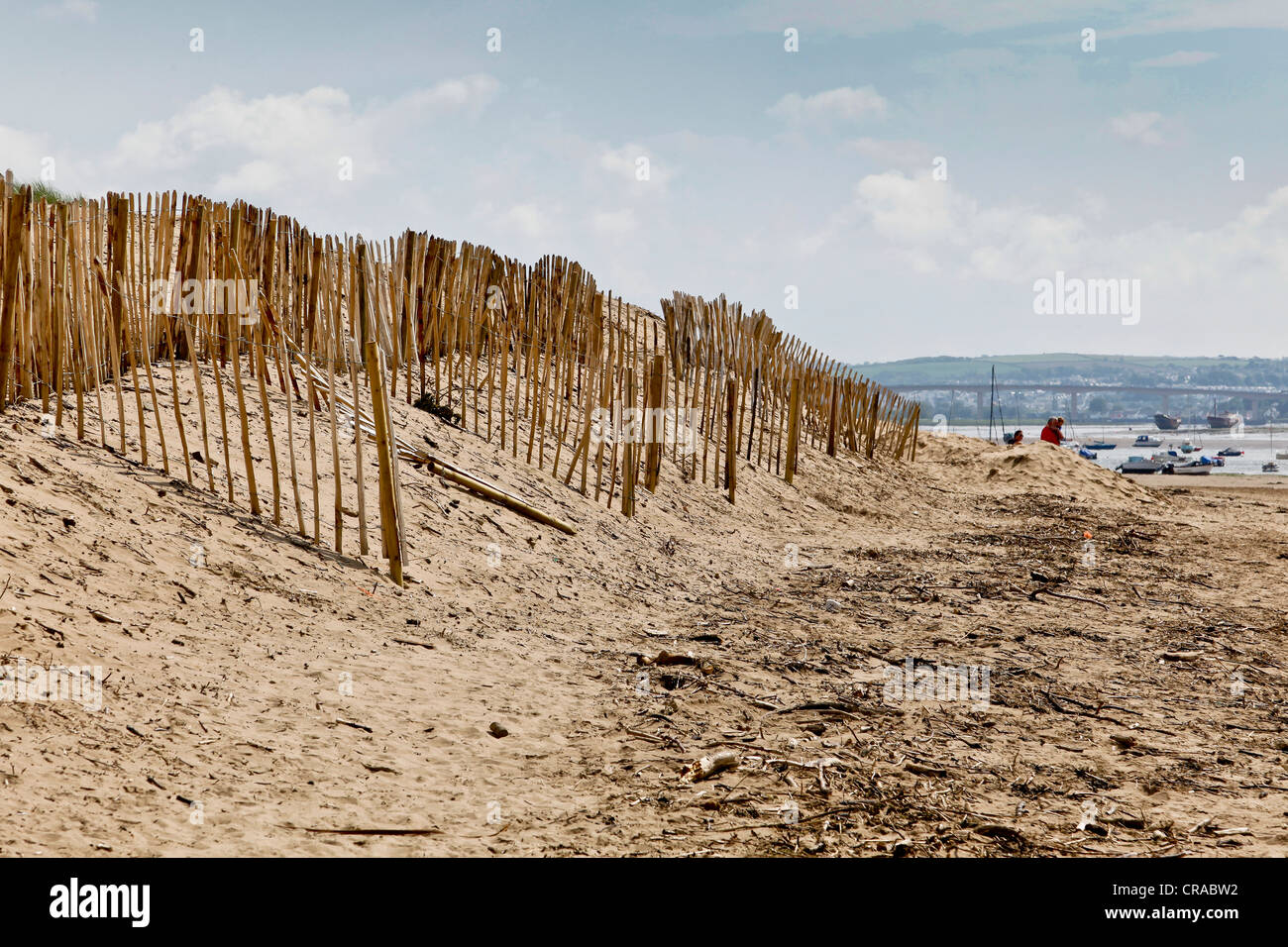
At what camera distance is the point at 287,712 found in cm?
365

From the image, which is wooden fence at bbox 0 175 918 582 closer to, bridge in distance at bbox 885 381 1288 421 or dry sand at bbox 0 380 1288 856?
dry sand at bbox 0 380 1288 856

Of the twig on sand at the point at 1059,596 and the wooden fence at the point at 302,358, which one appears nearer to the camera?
the wooden fence at the point at 302,358

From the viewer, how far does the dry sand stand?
2914mm

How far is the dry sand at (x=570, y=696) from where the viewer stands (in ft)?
9.56

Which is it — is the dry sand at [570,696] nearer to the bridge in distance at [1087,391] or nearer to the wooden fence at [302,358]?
the wooden fence at [302,358]

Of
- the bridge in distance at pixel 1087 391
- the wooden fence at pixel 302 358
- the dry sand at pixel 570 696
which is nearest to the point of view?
the dry sand at pixel 570 696

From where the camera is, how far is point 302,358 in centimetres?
681

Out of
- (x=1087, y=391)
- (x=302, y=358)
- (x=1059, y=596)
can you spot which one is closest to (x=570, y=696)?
(x=302, y=358)

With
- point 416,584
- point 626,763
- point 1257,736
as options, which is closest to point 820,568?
point 416,584

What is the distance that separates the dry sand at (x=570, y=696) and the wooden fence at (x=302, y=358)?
11.8 inches

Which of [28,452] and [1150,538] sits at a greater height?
[28,452]

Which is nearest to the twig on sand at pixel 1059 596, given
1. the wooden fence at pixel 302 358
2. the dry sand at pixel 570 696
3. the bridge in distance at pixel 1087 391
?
the dry sand at pixel 570 696
